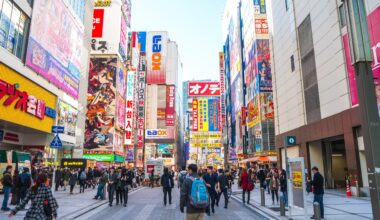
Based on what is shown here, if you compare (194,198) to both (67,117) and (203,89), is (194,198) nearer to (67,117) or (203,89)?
(67,117)

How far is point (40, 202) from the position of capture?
19.1 ft

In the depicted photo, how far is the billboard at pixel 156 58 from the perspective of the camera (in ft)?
390

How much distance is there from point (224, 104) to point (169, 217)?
91.7 meters

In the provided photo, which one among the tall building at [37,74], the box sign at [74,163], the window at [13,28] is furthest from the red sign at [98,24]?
the window at [13,28]

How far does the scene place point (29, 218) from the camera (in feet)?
18.7

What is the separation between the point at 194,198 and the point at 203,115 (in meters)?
117

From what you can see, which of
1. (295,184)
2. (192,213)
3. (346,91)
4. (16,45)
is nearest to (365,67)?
(192,213)

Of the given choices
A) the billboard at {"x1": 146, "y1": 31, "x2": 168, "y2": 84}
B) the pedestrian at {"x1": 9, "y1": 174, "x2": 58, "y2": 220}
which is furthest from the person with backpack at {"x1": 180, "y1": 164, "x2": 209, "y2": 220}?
the billboard at {"x1": 146, "y1": 31, "x2": 168, "y2": 84}

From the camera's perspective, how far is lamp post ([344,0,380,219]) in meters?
5.83

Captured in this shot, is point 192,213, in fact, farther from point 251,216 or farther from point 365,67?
point 251,216

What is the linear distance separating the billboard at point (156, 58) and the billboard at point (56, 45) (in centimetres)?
8273

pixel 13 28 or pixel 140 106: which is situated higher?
pixel 140 106

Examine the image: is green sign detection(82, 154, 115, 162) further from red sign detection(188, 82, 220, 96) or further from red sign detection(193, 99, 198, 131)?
red sign detection(193, 99, 198, 131)

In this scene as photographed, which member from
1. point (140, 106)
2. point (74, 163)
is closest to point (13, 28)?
point (74, 163)
